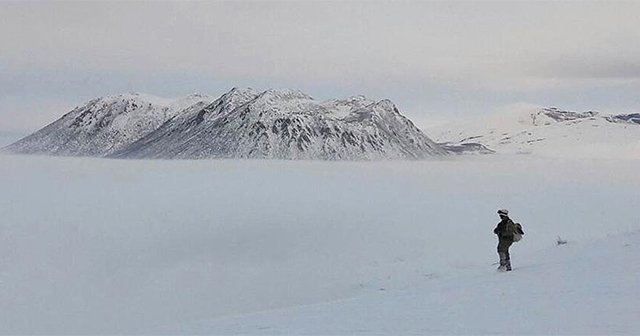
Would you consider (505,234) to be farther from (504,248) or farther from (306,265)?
(306,265)

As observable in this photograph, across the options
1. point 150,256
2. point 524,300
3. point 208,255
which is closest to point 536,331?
point 524,300

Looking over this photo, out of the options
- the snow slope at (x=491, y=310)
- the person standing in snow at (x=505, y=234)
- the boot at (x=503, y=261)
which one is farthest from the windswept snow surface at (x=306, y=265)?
the person standing in snow at (x=505, y=234)

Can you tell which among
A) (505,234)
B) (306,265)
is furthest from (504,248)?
(306,265)

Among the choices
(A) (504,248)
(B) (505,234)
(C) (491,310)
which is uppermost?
(B) (505,234)

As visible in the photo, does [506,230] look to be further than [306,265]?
No

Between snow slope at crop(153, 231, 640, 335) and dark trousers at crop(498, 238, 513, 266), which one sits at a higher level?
dark trousers at crop(498, 238, 513, 266)

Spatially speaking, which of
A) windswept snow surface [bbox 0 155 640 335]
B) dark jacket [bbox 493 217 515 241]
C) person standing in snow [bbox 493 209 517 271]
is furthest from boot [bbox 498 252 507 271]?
dark jacket [bbox 493 217 515 241]

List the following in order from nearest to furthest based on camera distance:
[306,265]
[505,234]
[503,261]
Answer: [505,234], [503,261], [306,265]

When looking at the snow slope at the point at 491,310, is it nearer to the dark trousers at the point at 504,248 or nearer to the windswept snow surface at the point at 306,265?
the windswept snow surface at the point at 306,265

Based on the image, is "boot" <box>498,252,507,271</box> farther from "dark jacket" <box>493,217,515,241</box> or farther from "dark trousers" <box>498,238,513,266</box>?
"dark jacket" <box>493,217,515,241</box>
